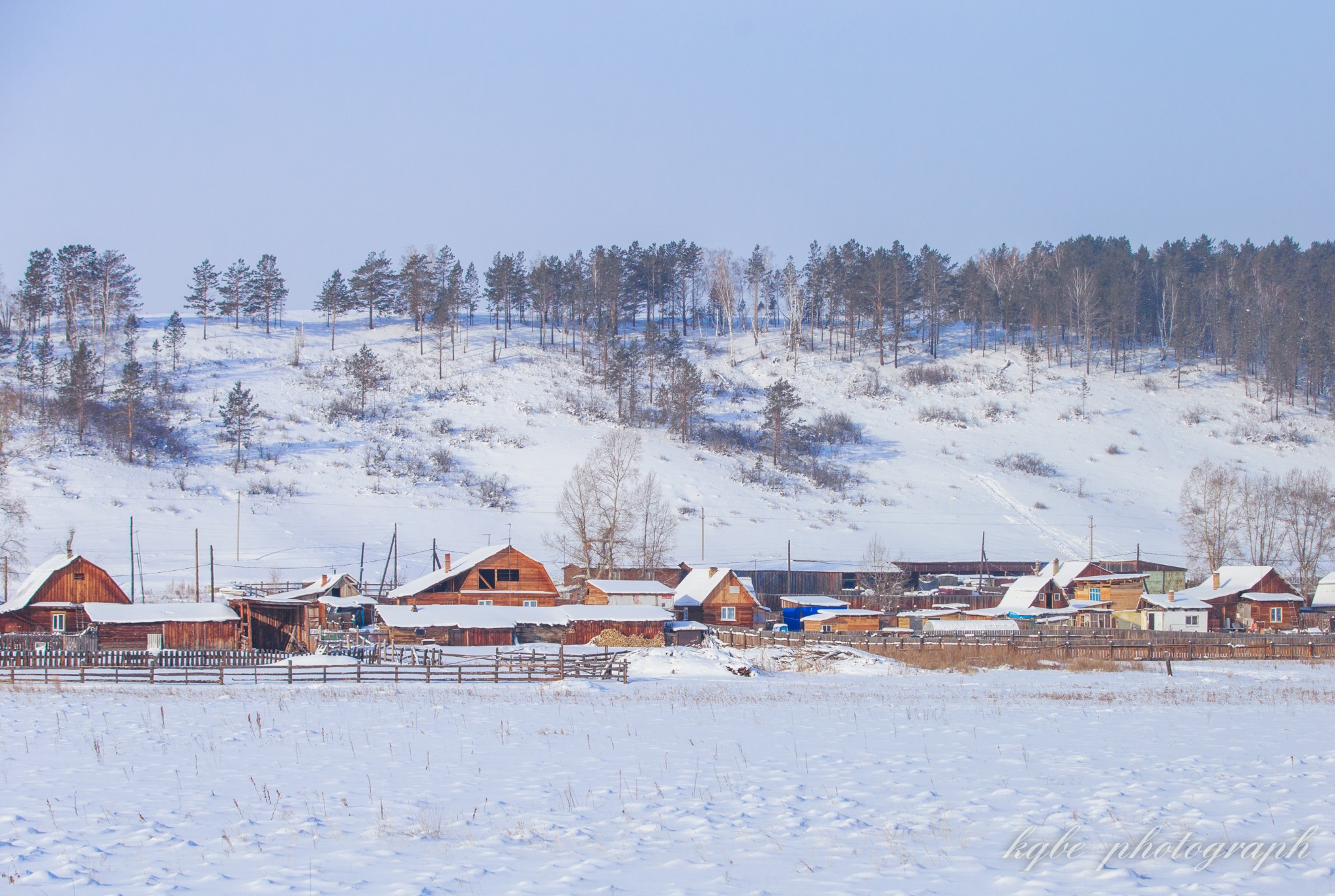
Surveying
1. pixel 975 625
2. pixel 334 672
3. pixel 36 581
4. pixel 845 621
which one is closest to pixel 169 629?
pixel 36 581

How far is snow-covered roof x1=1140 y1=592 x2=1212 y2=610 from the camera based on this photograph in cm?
6575

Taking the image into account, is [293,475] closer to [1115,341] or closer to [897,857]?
[897,857]

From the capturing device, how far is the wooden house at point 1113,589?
68.4m

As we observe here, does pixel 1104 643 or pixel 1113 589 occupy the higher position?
pixel 1104 643

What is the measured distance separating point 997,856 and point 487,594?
55.0 m

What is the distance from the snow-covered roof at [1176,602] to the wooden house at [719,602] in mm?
25625

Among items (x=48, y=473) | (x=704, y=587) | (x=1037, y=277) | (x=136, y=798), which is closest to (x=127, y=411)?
(x=48, y=473)

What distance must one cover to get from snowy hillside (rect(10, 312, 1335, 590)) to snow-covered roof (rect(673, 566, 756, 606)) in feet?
33.1

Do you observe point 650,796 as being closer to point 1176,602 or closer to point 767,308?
point 1176,602

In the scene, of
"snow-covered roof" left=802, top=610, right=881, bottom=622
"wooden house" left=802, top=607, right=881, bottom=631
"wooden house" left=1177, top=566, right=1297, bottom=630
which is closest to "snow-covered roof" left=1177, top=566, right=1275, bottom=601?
"wooden house" left=1177, top=566, right=1297, bottom=630

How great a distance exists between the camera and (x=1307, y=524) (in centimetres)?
8050

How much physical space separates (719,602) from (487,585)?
49.4 ft

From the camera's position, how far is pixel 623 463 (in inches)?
3536

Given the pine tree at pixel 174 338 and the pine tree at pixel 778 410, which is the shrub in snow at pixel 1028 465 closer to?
the pine tree at pixel 778 410
